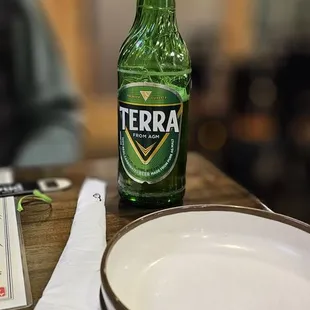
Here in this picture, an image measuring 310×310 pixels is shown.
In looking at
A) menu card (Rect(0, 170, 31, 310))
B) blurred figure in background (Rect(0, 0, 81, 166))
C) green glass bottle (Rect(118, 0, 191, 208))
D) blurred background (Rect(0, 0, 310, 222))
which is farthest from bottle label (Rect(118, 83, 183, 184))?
blurred background (Rect(0, 0, 310, 222))

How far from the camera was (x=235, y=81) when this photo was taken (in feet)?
5.90

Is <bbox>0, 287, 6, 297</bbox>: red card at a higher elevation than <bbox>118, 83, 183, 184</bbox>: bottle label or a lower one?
lower

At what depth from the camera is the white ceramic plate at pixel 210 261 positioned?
1.22 ft

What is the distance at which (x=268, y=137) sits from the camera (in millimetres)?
1797

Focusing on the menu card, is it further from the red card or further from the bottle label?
the bottle label

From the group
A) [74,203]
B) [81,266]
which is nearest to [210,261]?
[81,266]

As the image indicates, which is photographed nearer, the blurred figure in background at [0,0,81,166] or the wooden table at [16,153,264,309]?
the wooden table at [16,153,264,309]

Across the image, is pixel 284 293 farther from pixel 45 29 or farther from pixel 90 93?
pixel 90 93

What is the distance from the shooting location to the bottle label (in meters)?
0.52

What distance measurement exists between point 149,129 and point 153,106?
1.0 inches

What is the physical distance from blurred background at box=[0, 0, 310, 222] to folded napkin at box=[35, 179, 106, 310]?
3.97ft

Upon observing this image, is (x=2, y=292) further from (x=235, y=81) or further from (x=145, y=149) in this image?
(x=235, y=81)

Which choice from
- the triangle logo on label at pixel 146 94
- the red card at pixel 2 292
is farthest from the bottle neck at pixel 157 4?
the red card at pixel 2 292

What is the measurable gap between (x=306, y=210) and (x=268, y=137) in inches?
11.6
